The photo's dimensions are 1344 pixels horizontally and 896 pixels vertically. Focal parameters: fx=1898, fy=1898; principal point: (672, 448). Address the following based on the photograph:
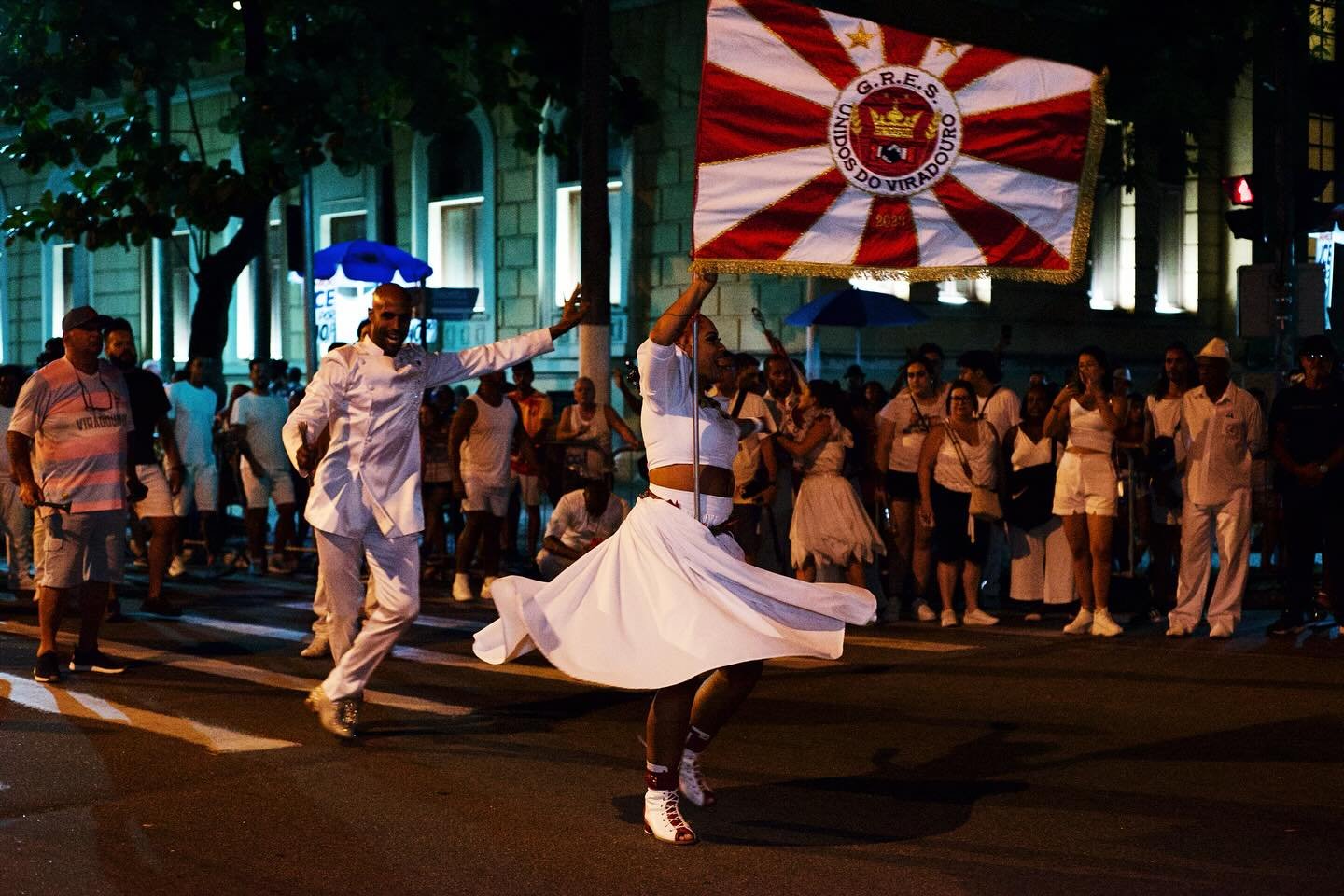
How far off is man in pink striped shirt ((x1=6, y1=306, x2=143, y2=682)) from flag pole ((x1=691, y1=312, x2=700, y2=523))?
16.0ft

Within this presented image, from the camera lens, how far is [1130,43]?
2011 cm

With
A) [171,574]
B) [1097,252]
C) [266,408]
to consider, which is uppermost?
[1097,252]

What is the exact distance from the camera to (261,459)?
17078 millimetres

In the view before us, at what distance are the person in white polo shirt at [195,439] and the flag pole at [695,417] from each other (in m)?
10.1

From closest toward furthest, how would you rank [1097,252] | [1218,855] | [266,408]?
1. [1218,855]
2. [266,408]
3. [1097,252]

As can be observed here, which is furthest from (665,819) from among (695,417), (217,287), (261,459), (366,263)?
(217,287)

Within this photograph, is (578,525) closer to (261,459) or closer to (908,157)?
(908,157)

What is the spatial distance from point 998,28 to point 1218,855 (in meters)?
3.67

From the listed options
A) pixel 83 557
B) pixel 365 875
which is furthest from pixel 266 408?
pixel 365 875

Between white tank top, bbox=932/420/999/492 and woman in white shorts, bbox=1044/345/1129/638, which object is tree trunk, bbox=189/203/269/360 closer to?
white tank top, bbox=932/420/999/492

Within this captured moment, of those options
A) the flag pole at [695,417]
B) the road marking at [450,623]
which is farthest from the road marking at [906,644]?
the flag pole at [695,417]

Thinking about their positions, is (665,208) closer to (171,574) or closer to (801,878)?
(171,574)

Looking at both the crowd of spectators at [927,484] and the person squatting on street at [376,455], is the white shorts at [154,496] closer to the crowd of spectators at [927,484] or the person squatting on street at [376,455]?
the crowd of spectators at [927,484]

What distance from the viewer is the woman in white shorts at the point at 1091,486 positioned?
12.6 meters
